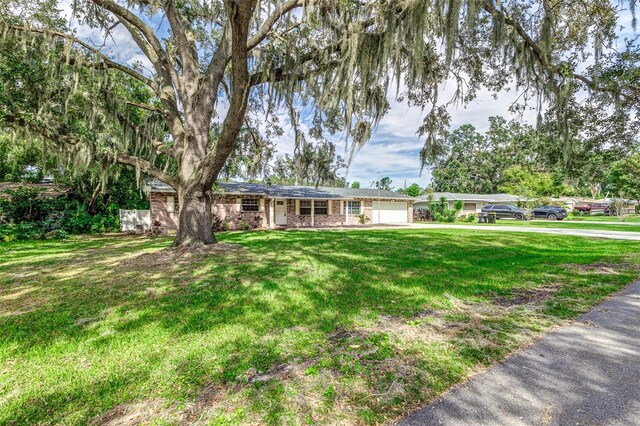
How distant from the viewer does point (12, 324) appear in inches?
128

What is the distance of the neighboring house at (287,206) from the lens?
14875 mm

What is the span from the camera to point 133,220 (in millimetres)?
14531

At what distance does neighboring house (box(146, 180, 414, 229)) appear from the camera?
1488cm

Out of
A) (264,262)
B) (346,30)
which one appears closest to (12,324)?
(264,262)

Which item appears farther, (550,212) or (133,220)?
(550,212)

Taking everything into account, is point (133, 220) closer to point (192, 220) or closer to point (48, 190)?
point (48, 190)

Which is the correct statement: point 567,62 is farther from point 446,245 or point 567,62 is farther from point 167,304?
point 167,304

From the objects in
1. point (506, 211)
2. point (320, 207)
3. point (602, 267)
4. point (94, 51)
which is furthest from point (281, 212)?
point (506, 211)

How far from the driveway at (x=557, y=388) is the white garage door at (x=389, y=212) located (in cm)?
1945

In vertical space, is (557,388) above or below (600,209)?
below

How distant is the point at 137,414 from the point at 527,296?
4603 mm

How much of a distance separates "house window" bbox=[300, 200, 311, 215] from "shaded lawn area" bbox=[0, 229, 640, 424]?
42.1ft

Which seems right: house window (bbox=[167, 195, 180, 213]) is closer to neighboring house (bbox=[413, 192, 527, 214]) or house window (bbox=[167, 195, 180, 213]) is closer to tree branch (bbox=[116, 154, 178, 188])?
tree branch (bbox=[116, 154, 178, 188])

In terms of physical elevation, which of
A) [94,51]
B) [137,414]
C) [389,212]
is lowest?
[137,414]
